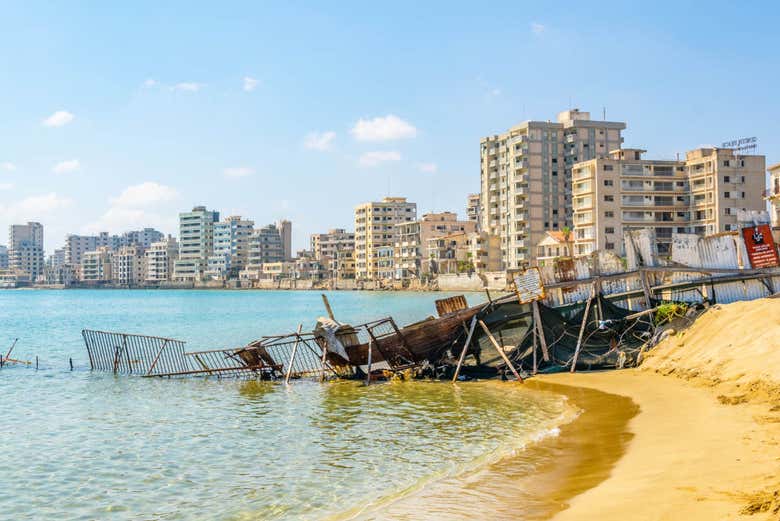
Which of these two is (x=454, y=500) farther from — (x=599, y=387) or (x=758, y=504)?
(x=599, y=387)

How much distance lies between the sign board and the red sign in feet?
26.5

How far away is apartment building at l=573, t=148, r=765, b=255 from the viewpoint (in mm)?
101125

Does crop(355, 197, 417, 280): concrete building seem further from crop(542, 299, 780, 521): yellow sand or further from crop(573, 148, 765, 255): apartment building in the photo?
crop(542, 299, 780, 521): yellow sand

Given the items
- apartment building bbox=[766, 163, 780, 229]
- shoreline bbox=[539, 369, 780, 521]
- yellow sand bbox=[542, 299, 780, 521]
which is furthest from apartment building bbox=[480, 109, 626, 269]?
shoreline bbox=[539, 369, 780, 521]

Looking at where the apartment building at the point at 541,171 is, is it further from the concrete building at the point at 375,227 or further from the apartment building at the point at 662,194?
the concrete building at the point at 375,227

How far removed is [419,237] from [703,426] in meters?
147

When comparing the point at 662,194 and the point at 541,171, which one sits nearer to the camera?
the point at 662,194

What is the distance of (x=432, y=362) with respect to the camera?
26438mm

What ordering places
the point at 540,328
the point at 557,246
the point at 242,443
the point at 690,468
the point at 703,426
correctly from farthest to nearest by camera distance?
the point at 557,246 → the point at 540,328 → the point at 242,443 → the point at 703,426 → the point at 690,468

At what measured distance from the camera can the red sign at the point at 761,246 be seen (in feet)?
85.8

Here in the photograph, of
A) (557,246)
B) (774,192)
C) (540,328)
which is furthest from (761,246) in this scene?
(557,246)

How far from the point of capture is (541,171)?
Result: 131250mm

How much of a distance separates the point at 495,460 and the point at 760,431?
202 inches

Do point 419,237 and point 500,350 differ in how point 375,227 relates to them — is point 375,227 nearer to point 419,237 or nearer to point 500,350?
point 419,237
